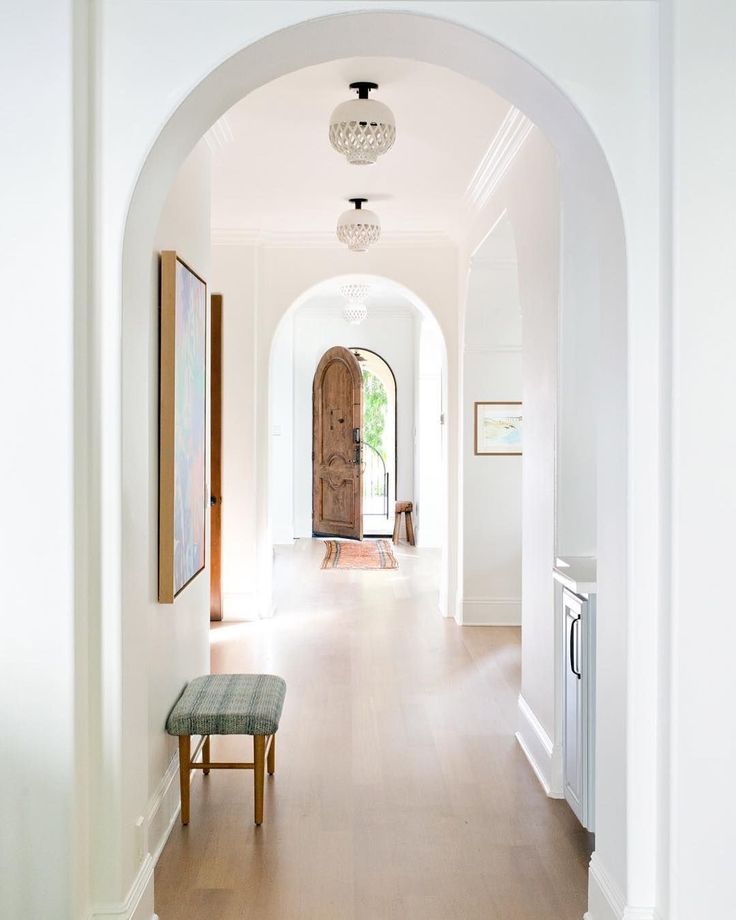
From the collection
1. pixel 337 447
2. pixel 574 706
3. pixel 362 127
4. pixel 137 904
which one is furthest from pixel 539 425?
pixel 337 447

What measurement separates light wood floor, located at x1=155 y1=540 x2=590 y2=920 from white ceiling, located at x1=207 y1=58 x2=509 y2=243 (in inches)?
114

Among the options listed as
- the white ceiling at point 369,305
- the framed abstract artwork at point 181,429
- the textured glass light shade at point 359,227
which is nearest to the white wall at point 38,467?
the framed abstract artwork at point 181,429

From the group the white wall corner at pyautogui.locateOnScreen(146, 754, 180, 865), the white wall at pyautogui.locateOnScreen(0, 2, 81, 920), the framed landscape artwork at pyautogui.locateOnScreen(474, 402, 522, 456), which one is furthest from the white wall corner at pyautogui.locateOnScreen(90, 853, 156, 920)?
the framed landscape artwork at pyautogui.locateOnScreen(474, 402, 522, 456)

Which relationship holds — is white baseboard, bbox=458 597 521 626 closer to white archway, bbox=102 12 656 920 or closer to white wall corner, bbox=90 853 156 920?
white archway, bbox=102 12 656 920

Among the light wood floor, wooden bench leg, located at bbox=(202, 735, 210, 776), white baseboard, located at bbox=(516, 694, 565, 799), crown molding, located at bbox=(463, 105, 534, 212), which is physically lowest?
the light wood floor

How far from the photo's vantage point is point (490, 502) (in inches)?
258

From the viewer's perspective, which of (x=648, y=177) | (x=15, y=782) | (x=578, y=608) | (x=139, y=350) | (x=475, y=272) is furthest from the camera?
(x=475, y=272)

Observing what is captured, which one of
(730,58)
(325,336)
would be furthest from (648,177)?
(325,336)

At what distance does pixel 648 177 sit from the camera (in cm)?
224

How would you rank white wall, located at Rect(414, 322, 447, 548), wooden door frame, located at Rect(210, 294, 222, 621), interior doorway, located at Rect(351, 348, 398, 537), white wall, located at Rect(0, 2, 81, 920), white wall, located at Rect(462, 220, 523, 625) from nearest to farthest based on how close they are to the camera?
white wall, located at Rect(0, 2, 81, 920), white wall, located at Rect(462, 220, 523, 625), wooden door frame, located at Rect(210, 294, 222, 621), white wall, located at Rect(414, 322, 447, 548), interior doorway, located at Rect(351, 348, 398, 537)

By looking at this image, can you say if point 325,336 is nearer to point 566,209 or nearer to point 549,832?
point 566,209

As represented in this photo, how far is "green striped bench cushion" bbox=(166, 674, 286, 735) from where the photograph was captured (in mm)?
3178

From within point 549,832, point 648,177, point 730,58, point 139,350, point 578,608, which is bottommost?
point 549,832

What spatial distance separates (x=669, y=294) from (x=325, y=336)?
949 cm
